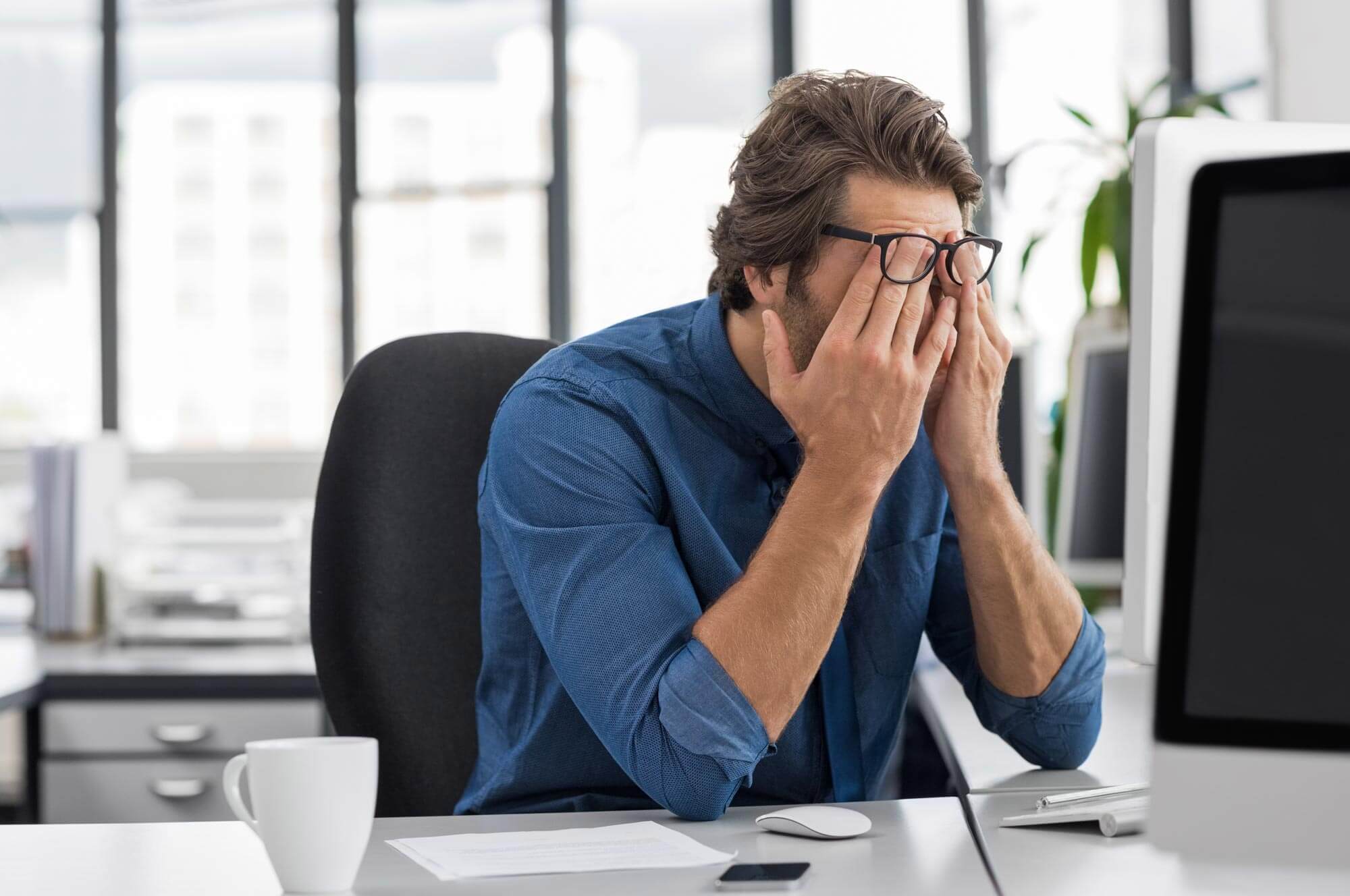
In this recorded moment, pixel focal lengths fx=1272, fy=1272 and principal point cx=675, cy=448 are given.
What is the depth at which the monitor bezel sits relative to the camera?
0.56 metres

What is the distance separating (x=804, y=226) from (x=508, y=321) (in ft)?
8.63

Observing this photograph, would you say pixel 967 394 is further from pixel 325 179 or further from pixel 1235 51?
pixel 325 179

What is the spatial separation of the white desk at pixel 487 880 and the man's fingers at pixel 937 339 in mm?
352

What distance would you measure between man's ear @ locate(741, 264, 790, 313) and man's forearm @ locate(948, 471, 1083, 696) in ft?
0.76

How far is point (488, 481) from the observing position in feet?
3.67

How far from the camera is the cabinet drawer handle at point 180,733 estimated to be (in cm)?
202

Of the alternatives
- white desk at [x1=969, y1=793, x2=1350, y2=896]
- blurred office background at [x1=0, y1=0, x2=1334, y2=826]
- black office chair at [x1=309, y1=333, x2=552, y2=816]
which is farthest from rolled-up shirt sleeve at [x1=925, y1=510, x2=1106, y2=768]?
blurred office background at [x1=0, y1=0, x2=1334, y2=826]

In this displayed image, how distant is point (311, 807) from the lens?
0.71m

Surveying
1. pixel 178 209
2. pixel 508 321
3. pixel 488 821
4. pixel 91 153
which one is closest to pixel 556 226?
pixel 508 321

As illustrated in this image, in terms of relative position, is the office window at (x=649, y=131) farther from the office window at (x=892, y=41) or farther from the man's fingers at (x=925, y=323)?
the man's fingers at (x=925, y=323)

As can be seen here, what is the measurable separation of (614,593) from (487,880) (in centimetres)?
26

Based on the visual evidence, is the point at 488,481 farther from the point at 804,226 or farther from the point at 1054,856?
the point at 1054,856

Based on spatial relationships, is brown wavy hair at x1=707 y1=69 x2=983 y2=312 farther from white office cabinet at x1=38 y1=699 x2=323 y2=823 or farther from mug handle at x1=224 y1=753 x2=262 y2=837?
white office cabinet at x1=38 y1=699 x2=323 y2=823

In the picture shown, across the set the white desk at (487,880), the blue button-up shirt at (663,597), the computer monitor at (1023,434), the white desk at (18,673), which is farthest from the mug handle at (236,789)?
the computer monitor at (1023,434)
